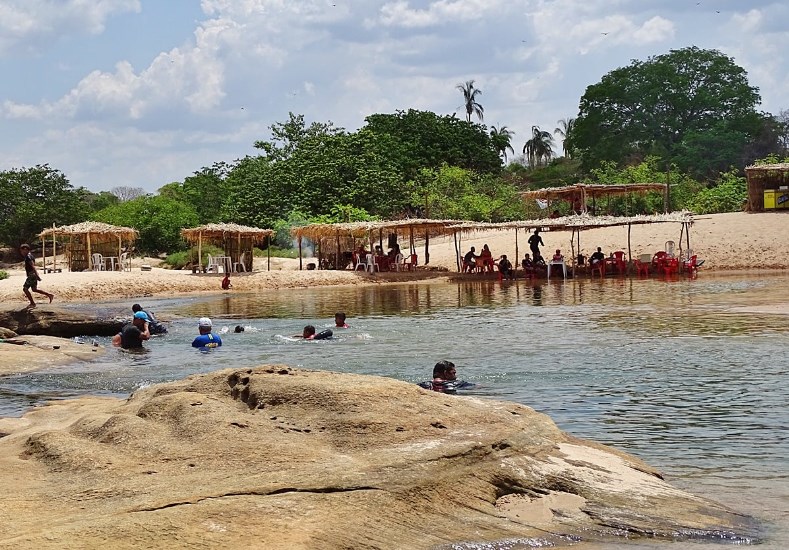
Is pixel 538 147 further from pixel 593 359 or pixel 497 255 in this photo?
pixel 593 359

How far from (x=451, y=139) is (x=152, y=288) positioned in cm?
3077

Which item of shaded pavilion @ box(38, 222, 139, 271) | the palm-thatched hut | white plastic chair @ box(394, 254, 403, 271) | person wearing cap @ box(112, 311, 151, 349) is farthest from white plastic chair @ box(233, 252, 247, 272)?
the palm-thatched hut

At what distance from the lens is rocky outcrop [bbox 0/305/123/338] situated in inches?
723

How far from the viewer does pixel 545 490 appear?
553cm

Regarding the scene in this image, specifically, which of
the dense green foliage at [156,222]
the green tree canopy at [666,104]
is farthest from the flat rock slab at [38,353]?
the green tree canopy at [666,104]

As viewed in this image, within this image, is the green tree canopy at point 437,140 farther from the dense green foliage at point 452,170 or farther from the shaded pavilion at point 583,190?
the shaded pavilion at point 583,190

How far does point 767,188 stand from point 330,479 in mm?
36596

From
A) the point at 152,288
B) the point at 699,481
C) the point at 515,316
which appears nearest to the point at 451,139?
the point at 152,288

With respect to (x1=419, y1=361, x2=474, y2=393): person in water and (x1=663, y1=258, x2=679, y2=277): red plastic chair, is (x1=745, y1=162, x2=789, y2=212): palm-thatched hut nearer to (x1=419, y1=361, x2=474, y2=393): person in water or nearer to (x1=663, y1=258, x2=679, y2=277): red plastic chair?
(x1=663, y1=258, x2=679, y2=277): red plastic chair

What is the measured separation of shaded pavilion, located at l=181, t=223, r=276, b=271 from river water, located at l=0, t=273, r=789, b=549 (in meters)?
7.85

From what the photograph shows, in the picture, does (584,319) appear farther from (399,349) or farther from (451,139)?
(451,139)

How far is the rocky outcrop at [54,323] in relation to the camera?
18.4 meters

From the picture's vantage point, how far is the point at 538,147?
93.9 m

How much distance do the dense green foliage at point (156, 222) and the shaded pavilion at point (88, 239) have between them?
9245mm
